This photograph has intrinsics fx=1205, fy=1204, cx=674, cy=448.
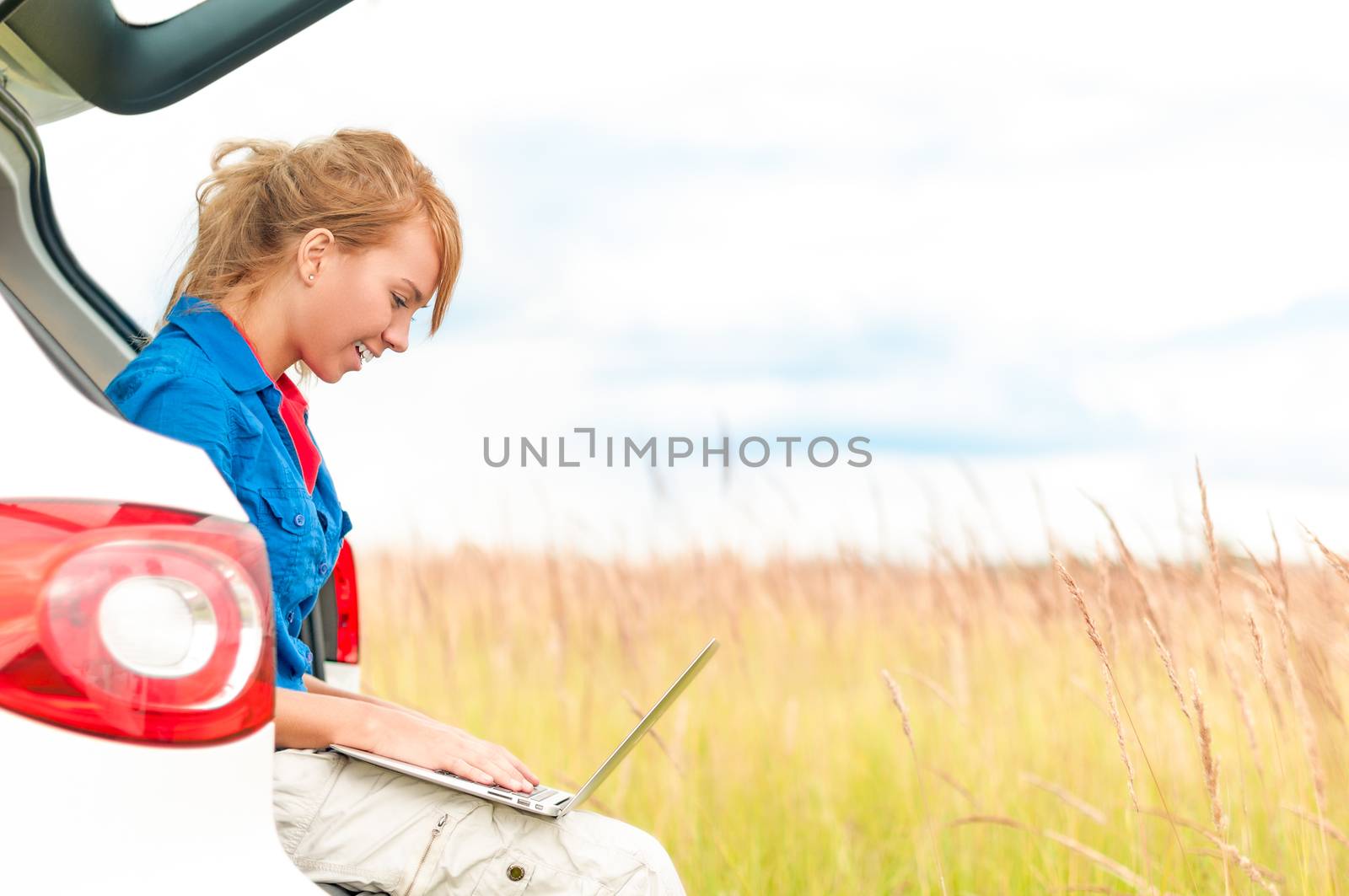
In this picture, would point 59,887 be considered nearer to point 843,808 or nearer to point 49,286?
point 49,286

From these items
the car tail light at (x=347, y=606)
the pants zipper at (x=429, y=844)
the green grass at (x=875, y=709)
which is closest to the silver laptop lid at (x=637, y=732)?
the pants zipper at (x=429, y=844)

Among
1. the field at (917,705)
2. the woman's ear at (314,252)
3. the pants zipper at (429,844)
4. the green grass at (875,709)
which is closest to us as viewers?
the pants zipper at (429,844)

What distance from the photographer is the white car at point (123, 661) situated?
3.05 feet

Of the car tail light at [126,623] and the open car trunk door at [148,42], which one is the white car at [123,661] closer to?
the car tail light at [126,623]

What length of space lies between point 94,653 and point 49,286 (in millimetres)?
1550

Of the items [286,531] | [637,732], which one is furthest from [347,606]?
[637,732]

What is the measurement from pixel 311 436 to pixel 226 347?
0.30 metres

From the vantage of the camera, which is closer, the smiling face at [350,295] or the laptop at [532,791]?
the laptop at [532,791]

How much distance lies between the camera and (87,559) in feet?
3.16

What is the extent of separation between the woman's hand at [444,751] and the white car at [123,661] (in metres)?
0.38

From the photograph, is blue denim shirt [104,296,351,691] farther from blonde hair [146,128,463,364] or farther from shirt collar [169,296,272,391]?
blonde hair [146,128,463,364]

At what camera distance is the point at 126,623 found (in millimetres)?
970

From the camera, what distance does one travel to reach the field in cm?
247

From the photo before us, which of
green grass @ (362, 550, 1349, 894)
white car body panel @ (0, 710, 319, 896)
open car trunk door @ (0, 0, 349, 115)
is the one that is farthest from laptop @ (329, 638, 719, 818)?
green grass @ (362, 550, 1349, 894)
